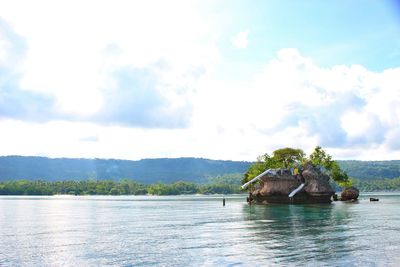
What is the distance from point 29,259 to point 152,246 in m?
11.6

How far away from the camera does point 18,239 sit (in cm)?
5488

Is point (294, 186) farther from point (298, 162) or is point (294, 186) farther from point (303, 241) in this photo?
point (303, 241)

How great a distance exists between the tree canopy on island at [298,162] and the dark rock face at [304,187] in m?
17.7

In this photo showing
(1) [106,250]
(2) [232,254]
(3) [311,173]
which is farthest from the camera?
(3) [311,173]

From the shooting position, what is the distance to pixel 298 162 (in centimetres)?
16538

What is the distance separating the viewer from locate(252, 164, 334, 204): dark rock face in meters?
136

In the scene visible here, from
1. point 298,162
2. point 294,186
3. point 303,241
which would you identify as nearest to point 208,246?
point 303,241

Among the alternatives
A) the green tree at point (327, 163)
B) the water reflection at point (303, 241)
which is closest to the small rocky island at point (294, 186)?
the green tree at point (327, 163)

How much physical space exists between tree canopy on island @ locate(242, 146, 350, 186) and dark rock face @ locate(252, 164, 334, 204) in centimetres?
1769

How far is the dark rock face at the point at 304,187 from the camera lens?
136500mm

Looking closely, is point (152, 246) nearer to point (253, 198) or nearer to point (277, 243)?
point (277, 243)

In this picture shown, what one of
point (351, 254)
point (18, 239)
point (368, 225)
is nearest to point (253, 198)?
point (368, 225)

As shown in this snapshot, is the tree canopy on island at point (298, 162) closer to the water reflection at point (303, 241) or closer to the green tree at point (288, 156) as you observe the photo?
the green tree at point (288, 156)

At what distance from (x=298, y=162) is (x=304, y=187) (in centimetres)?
2832
